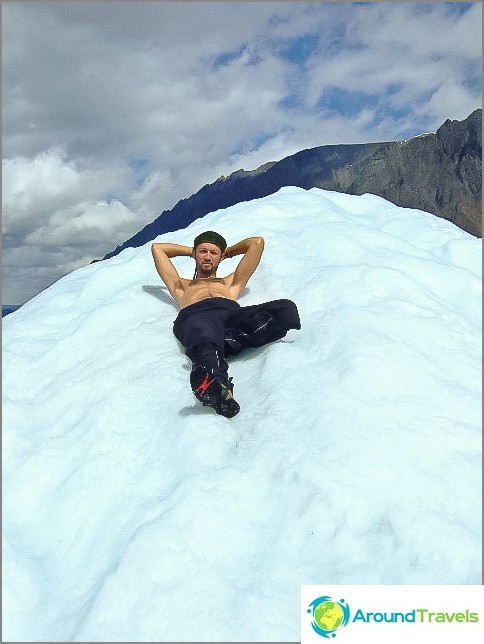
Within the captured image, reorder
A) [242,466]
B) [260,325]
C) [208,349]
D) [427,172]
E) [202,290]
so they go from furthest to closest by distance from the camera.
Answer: [427,172], [202,290], [260,325], [208,349], [242,466]

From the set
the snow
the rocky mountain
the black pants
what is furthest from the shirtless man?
the rocky mountain

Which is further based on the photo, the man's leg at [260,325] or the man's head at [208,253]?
the man's head at [208,253]

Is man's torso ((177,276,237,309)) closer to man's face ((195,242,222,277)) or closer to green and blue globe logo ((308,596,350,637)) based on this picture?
man's face ((195,242,222,277))

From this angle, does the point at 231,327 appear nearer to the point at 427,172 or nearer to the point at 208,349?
the point at 208,349

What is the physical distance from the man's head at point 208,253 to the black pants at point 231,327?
62cm

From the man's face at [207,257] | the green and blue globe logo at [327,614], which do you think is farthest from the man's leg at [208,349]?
the green and blue globe logo at [327,614]

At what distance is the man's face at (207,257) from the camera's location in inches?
158

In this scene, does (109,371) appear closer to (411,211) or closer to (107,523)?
(107,523)

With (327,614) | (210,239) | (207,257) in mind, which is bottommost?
(327,614)

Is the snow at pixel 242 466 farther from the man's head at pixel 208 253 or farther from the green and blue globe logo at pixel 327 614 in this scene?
the man's head at pixel 208 253

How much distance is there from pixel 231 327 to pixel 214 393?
860mm

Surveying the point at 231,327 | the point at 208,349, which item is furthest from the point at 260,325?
the point at 208,349

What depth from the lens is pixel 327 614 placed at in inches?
69.6

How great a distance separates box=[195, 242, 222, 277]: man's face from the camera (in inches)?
158
